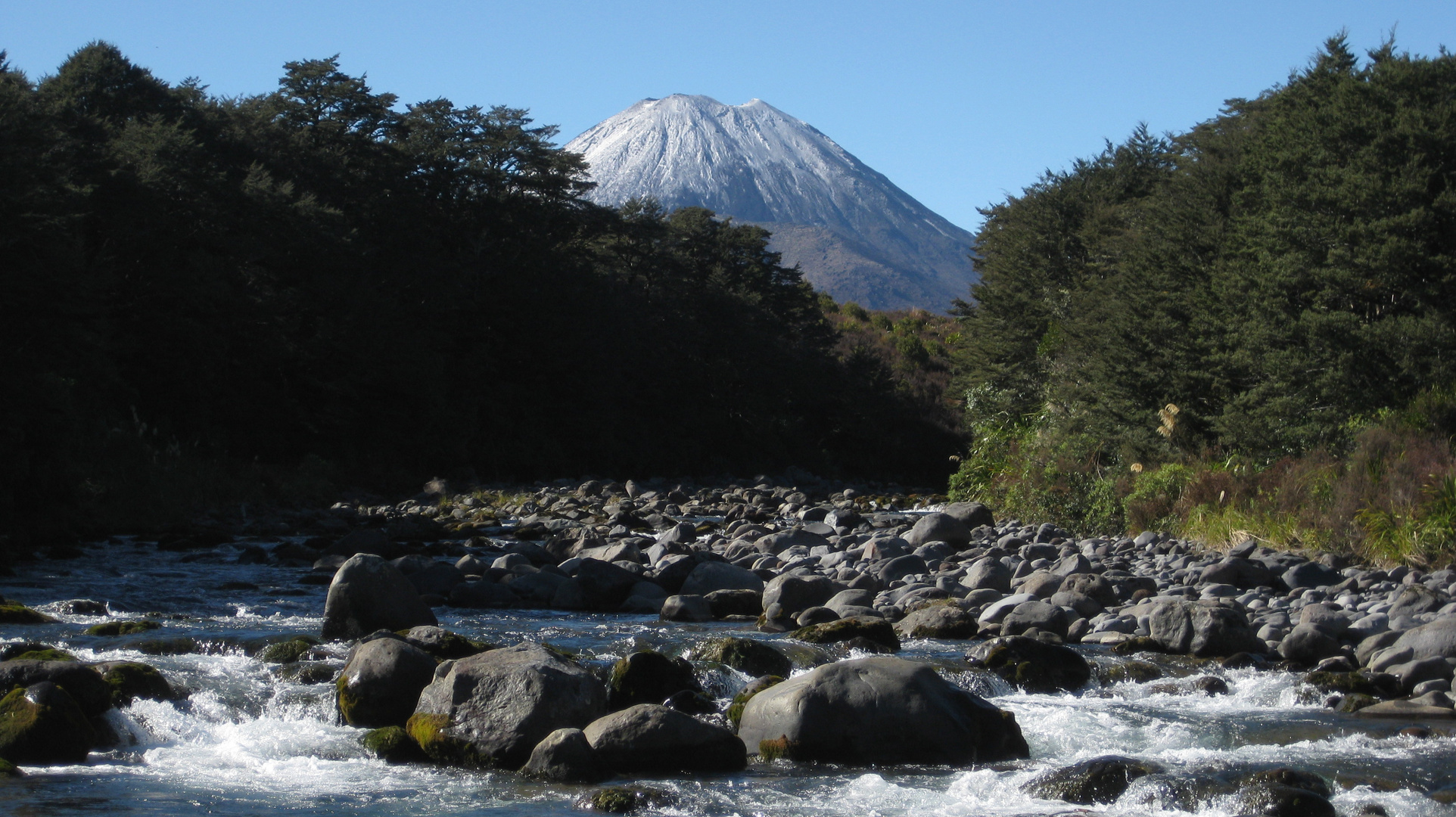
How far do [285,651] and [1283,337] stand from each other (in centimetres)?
1329

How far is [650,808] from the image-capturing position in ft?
19.1

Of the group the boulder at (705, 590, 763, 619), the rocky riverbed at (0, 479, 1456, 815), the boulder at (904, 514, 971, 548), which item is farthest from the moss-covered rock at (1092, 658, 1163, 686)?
the boulder at (904, 514, 971, 548)

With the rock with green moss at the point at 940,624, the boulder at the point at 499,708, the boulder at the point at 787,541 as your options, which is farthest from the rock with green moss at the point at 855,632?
the boulder at the point at 787,541

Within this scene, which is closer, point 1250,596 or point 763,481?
point 1250,596

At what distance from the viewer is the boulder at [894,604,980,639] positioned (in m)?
10.4

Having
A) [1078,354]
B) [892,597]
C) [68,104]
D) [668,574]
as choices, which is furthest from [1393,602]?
[68,104]

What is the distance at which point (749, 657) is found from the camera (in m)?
8.61

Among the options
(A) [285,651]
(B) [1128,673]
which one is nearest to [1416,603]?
(B) [1128,673]

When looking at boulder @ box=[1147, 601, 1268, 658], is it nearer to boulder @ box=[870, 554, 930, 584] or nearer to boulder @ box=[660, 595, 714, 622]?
boulder @ box=[870, 554, 930, 584]

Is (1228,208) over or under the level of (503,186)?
under

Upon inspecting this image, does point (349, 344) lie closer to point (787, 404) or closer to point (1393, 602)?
point (787, 404)

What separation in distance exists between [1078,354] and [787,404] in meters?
26.6

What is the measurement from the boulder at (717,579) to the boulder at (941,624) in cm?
249

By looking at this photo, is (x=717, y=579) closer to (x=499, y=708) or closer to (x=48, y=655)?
(x=499, y=708)
